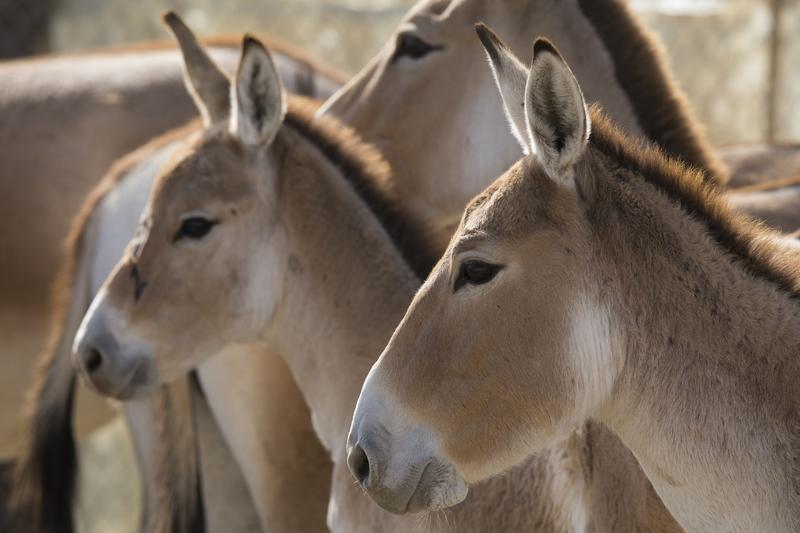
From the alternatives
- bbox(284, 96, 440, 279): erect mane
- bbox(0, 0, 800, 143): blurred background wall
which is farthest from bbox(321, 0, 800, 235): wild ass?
bbox(0, 0, 800, 143): blurred background wall

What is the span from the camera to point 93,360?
12.1ft

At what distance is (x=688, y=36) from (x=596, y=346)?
6825 millimetres

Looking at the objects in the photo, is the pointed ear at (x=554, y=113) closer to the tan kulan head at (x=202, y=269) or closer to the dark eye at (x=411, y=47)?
the tan kulan head at (x=202, y=269)

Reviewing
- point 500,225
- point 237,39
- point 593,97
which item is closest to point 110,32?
point 237,39

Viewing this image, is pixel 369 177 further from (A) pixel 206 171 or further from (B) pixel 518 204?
(B) pixel 518 204

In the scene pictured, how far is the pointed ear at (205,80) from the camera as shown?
4008 mm

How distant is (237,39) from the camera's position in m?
5.87

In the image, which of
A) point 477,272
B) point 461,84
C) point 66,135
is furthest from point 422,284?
point 66,135

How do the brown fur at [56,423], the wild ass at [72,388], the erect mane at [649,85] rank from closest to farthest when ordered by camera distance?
the erect mane at [649,85] < the wild ass at [72,388] < the brown fur at [56,423]

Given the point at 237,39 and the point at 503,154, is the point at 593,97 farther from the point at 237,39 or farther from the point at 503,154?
the point at 237,39

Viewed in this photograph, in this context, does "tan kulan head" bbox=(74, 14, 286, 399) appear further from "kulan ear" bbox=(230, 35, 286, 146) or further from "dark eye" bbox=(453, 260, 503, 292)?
"dark eye" bbox=(453, 260, 503, 292)

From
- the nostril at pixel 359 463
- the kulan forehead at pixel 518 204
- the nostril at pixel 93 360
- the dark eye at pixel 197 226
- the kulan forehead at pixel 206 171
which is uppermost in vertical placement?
the kulan forehead at pixel 518 204

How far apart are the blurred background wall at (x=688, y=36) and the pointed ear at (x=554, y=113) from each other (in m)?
6.48

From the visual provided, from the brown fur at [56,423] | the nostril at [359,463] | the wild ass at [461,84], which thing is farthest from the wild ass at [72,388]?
the nostril at [359,463]
